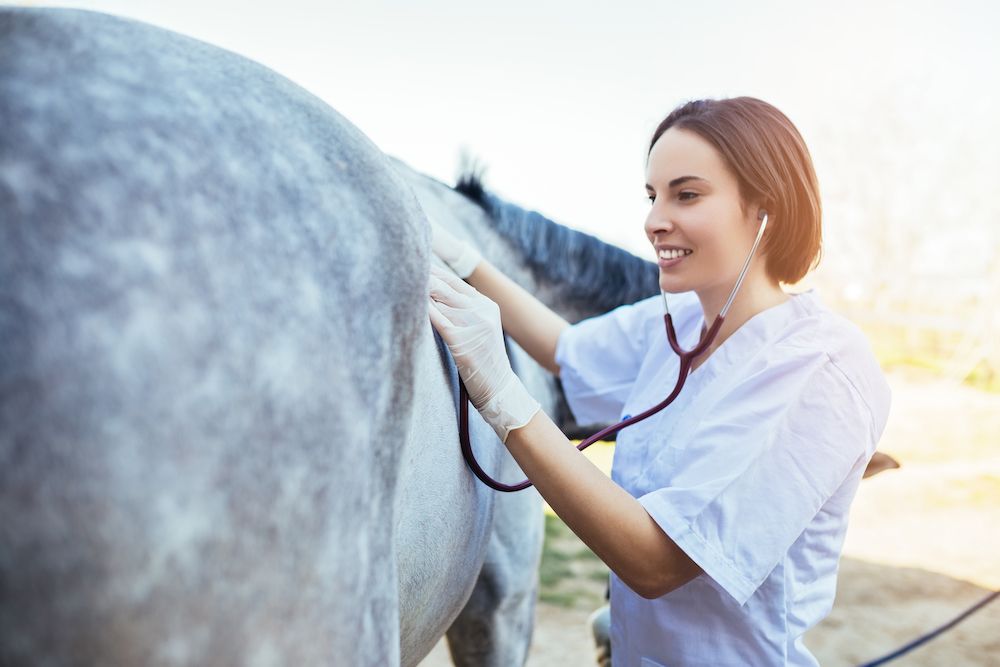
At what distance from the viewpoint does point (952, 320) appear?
11.1m

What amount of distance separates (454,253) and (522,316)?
0.90 feet

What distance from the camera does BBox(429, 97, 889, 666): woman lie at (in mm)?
976

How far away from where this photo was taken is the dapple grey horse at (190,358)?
444 millimetres

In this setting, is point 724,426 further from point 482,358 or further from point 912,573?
point 912,573

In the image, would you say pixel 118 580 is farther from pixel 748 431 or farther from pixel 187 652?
pixel 748 431

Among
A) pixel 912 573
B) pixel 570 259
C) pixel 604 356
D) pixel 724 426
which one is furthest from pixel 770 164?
pixel 912 573

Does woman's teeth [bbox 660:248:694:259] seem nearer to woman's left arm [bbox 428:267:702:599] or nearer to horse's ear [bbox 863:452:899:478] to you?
woman's left arm [bbox 428:267:702:599]

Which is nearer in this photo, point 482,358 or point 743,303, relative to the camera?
point 482,358

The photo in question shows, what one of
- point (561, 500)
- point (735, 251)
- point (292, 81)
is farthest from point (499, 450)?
point (292, 81)

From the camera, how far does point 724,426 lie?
1.08 metres

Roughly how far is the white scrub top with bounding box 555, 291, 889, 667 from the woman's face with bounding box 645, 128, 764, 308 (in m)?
0.12

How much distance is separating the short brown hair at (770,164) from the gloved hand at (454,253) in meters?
0.53

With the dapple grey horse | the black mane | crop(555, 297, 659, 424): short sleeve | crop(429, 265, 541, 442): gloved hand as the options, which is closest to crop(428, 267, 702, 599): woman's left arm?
crop(429, 265, 541, 442): gloved hand

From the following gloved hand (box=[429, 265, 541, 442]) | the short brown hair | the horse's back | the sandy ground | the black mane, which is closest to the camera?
the horse's back
